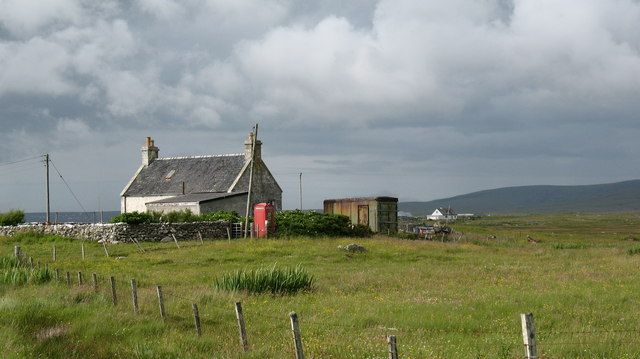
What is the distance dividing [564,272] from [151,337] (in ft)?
56.1

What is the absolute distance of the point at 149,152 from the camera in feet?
206

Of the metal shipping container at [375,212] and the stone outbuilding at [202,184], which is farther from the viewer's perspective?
the metal shipping container at [375,212]

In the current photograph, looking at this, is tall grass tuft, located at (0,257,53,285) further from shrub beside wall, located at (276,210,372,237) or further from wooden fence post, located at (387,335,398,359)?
shrub beside wall, located at (276,210,372,237)

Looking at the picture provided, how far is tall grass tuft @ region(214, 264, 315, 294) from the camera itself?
17.9 metres

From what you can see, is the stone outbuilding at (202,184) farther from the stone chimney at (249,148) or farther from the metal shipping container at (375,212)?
the metal shipping container at (375,212)

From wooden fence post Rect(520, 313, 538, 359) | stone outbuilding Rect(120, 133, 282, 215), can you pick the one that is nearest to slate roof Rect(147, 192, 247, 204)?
stone outbuilding Rect(120, 133, 282, 215)

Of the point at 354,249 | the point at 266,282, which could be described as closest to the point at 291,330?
the point at 266,282

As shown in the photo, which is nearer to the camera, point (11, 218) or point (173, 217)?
point (173, 217)

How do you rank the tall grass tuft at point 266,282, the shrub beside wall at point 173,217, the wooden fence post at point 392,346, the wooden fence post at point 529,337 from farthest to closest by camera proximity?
the shrub beside wall at point 173,217 < the tall grass tuft at point 266,282 < the wooden fence post at point 392,346 < the wooden fence post at point 529,337

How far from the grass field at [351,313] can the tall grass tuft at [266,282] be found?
462 mm

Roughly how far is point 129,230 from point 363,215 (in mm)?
19528

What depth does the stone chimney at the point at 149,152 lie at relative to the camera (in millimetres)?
62719

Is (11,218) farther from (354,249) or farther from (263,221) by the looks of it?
(354,249)

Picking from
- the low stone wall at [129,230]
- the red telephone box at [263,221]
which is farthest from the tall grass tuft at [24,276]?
the red telephone box at [263,221]
